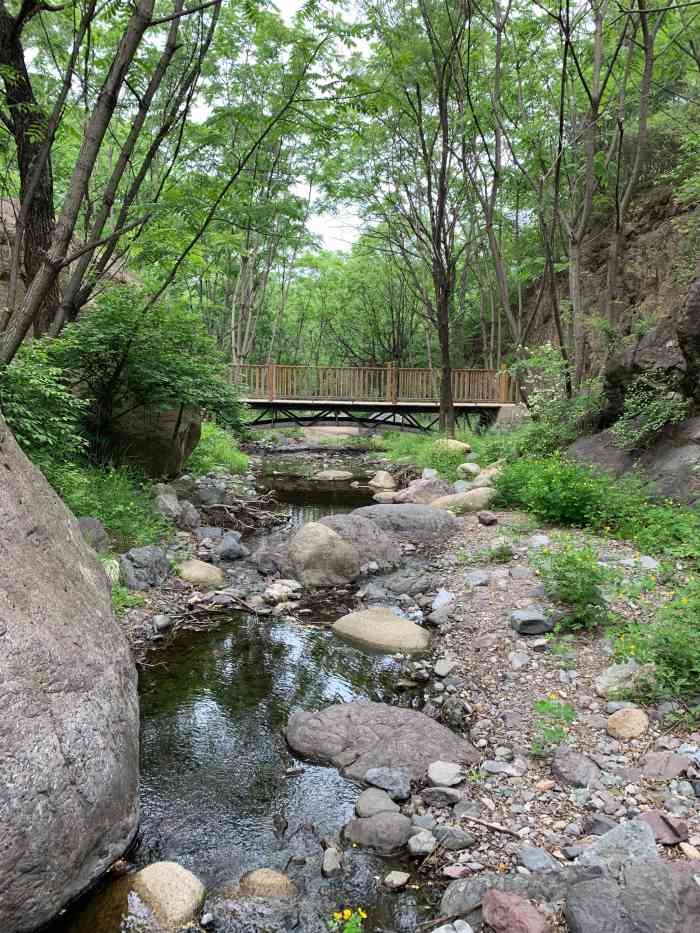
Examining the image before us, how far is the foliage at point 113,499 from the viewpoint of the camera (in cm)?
615

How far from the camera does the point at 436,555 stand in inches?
307

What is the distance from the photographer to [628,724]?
362 cm

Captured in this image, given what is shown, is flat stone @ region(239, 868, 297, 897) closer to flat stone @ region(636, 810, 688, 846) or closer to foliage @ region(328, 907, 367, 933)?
foliage @ region(328, 907, 367, 933)

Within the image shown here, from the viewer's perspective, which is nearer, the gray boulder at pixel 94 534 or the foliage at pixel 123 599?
the foliage at pixel 123 599

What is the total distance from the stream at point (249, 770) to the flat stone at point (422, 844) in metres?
0.11

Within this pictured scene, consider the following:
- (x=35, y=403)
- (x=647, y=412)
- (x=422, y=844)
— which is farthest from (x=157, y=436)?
(x=422, y=844)

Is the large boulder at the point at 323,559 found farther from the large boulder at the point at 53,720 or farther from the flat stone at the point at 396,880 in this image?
the flat stone at the point at 396,880

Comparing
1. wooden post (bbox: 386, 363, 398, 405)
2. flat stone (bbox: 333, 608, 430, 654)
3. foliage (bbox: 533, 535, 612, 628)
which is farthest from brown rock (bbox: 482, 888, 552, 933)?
wooden post (bbox: 386, 363, 398, 405)

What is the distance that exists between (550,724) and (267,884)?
6.27 feet

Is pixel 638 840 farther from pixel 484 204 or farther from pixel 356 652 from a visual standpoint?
pixel 484 204

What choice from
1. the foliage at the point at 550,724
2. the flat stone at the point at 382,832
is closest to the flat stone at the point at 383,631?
the foliage at the point at 550,724

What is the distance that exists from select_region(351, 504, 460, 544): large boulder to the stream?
2807 mm

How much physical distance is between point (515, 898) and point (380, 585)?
4575 millimetres

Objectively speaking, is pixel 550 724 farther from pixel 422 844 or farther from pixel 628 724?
pixel 422 844
